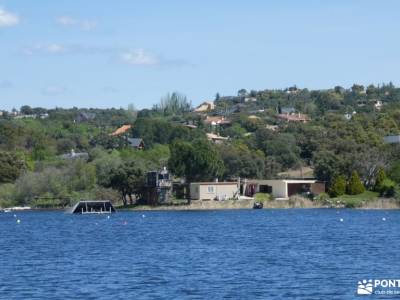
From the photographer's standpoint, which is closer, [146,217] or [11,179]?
[146,217]

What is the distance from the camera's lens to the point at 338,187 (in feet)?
415

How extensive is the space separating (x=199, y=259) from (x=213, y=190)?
257 ft

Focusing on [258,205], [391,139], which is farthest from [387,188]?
[391,139]

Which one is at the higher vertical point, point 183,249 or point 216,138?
point 216,138

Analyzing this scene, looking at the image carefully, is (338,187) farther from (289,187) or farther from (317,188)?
(289,187)

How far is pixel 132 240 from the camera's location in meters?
72.7

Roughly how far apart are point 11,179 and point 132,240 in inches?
3063

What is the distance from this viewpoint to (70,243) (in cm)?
7075

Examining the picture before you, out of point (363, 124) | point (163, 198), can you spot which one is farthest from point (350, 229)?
point (363, 124)

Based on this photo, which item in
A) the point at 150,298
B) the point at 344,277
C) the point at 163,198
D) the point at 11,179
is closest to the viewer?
the point at 150,298

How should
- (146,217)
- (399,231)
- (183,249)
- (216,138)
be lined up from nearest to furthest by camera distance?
(183,249) → (399,231) → (146,217) → (216,138)

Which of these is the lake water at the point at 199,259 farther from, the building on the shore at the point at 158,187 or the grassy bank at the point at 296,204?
the building on the shore at the point at 158,187

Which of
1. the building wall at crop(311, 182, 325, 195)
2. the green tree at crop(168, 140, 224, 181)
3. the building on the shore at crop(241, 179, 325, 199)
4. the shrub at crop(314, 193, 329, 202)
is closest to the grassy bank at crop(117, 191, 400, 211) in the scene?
the shrub at crop(314, 193, 329, 202)

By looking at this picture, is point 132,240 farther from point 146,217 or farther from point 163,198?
point 163,198
